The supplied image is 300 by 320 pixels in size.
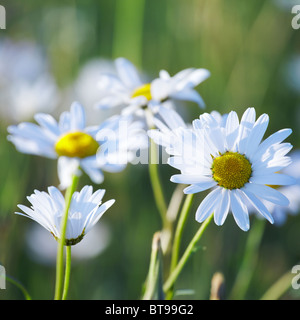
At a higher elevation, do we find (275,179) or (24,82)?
(24,82)

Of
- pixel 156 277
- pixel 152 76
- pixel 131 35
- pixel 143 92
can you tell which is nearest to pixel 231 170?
pixel 156 277

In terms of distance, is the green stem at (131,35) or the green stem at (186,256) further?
the green stem at (131,35)

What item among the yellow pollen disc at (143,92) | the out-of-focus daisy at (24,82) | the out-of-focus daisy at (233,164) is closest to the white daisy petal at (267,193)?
the out-of-focus daisy at (233,164)

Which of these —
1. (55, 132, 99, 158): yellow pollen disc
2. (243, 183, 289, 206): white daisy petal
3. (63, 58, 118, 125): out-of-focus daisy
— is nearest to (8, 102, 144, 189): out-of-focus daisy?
(55, 132, 99, 158): yellow pollen disc

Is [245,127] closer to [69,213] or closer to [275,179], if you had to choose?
[275,179]

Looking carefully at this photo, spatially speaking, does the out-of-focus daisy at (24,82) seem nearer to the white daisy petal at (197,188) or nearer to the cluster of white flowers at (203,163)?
the cluster of white flowers at (203,163)

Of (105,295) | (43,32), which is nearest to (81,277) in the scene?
(105,295)
